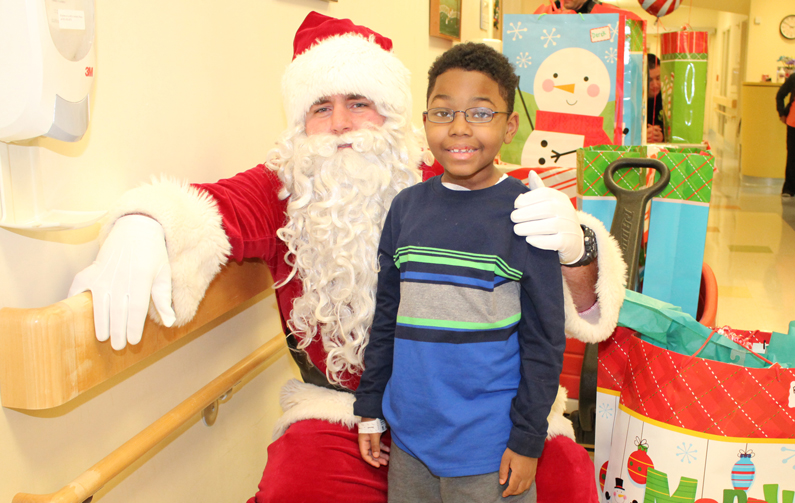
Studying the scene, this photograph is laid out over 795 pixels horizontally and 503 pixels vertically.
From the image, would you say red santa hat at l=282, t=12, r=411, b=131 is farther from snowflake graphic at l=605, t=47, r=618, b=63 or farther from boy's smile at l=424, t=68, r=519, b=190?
snowflake graphic at l=605, t=47, r=618, b=63

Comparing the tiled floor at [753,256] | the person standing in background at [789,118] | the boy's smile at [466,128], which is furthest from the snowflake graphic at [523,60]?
the person standing in background at [789,118]

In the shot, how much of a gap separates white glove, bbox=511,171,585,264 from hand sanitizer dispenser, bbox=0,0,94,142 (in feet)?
2.70

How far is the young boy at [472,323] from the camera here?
110 centimetres

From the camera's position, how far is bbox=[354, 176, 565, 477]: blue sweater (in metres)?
1.10

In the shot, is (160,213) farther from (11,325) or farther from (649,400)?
(649,400)

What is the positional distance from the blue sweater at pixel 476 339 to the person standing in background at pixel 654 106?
107 inches

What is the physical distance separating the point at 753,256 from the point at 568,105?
11.5 feet

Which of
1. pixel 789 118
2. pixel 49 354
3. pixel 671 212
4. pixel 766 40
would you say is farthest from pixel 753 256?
pixel 766 40

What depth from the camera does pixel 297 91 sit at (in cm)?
159

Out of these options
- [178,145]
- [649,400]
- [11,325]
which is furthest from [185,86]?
[649,400]

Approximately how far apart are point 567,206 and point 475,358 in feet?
1.20

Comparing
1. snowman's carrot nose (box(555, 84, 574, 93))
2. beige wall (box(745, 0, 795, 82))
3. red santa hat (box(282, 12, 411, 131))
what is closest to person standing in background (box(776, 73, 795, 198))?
beige wall (box(745, 0, 795, 82))

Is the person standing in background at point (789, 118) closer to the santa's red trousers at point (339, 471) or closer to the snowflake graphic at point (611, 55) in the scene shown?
the snowflake graphic at point (611, 55)

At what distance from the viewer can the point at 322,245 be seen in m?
1.50
